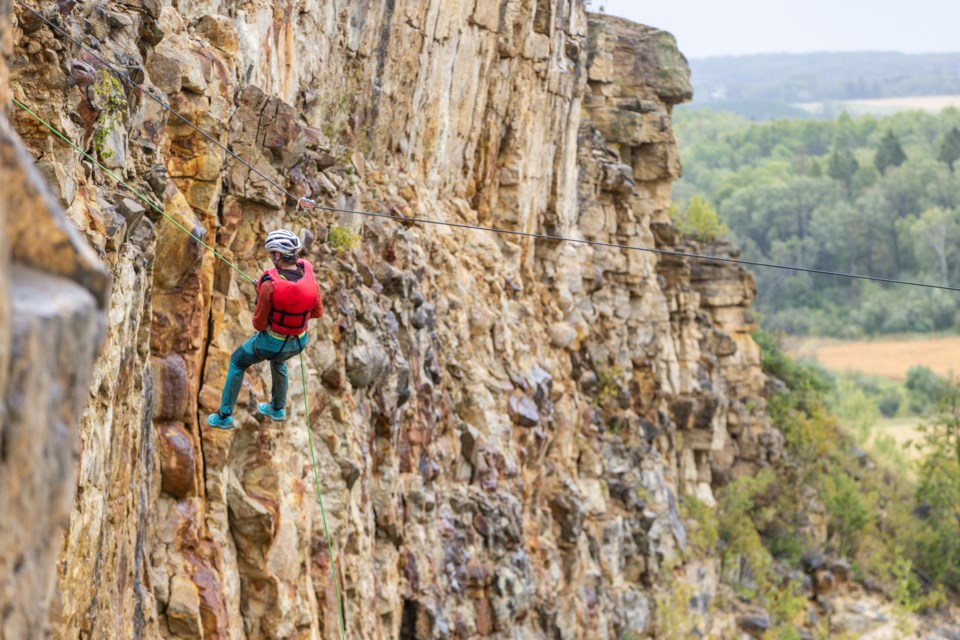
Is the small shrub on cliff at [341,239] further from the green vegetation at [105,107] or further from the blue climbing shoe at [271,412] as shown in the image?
the green vegetation at [105,107]

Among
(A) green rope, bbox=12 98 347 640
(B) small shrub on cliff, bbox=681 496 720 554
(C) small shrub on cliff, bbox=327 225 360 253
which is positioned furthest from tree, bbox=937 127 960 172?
(A) green rope, bbox=12 98 347 640

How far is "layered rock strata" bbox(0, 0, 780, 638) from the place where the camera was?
30.0ft

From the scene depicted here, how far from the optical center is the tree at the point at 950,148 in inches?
4149

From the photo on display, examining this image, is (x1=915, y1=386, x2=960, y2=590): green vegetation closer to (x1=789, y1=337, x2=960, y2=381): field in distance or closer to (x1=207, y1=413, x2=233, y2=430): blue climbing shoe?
(x1=207, y1=413, x2=233, y2=430): blue climbing shoe

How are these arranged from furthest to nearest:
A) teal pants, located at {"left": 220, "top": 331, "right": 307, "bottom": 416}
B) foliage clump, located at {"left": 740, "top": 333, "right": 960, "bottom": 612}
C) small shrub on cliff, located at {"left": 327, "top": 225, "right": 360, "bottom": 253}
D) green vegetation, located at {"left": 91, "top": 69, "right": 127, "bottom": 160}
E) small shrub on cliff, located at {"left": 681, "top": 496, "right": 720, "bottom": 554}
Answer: foliage clump, located at {"left": 740, "top": 333, "right": 960, "bottom": 612}
small shrub on cliff, located at {"left": 681, "top": 496, "right": 720, "bottom": 554}
small shrub on cliff, located at {"left": 327, "top": 225, "right": 360, "bottom": 253}
teal pants, located at {"left": 220, "top": 331, "right": 307, "bottom": 416}
green vegetation, located at {"left": 91, "top": 69, "right": 127, "bottom": 160}

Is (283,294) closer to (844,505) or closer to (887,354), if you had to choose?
(844,505)

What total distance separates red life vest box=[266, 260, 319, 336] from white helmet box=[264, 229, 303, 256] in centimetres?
19

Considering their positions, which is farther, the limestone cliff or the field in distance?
the field in distance

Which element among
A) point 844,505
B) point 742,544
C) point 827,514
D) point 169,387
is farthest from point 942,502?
point 169,387

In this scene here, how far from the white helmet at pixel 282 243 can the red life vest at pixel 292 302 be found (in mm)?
190

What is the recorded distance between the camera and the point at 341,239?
1477 centimetres

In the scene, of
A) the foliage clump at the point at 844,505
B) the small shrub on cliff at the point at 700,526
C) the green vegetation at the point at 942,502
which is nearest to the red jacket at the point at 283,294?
the small shrub on cliff at the point at 700,526

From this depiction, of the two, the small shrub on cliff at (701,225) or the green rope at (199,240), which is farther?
the small shrub on cliff at (701,225)

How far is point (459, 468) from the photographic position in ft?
60.6
